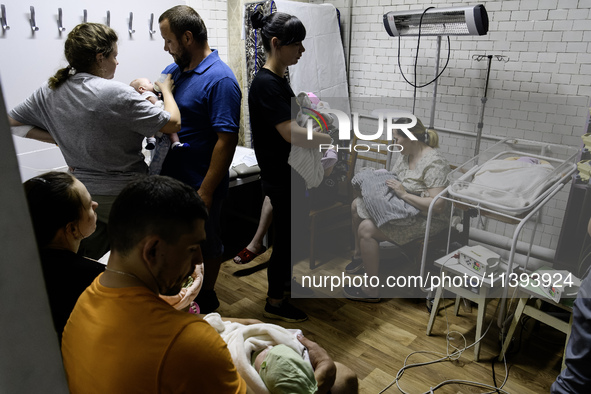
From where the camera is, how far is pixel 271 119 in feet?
7.02

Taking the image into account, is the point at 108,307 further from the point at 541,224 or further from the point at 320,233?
the point at 541,224

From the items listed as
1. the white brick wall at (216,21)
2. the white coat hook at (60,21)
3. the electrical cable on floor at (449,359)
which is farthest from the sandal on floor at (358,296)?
the white coat hook at (60,21)

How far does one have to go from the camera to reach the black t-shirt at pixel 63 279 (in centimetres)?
121

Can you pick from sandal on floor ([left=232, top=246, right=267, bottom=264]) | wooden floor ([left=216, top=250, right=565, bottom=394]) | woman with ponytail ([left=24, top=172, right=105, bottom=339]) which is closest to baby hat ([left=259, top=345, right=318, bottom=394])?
woman with ponytail ([left=24, top=172, right=105, bottom=339])

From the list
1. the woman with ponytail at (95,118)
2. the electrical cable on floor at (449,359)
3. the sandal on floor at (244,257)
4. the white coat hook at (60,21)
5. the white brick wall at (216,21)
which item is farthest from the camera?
the white brick wall at (216,21)

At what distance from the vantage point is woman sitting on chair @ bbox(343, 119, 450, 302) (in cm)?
271

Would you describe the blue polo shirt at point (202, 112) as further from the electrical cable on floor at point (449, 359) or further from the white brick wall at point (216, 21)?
the white brick wall at point (216, 21)

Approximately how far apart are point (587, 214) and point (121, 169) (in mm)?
2702

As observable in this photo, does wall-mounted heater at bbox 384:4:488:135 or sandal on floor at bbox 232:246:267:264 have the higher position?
wall-mounted heater at bbox 384:4:488:135

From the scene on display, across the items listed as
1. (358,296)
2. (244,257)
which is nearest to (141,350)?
(358,296)

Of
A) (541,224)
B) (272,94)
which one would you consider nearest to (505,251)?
(541,224)

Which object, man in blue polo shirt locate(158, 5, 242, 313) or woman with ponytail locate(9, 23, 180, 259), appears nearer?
woman with ponytail locate(9, 23, 180, 259)

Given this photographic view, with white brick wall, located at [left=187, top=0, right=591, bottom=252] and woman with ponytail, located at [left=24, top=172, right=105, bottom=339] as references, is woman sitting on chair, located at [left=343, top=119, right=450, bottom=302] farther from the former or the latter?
woman with ponytail, located at [left=24, top=172, right=105, bottom=339]

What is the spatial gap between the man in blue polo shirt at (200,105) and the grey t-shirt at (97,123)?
22cm
